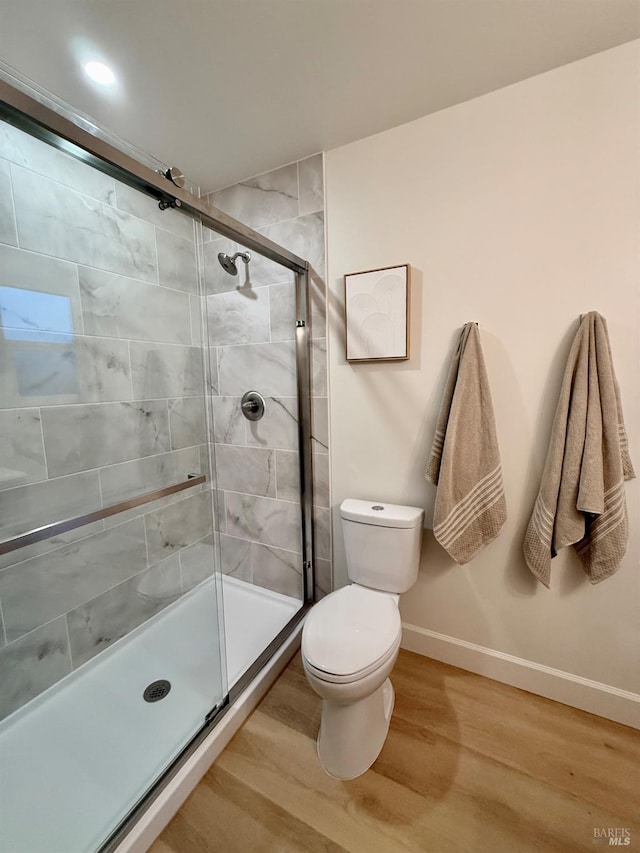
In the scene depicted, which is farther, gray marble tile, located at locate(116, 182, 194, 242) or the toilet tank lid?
the toilet tank lid

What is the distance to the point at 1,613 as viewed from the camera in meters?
1.25

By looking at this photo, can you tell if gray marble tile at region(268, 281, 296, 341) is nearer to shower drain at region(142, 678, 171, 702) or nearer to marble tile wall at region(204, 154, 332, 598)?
marble tile wall at region(204, 154, 332, 598)

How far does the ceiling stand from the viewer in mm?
993

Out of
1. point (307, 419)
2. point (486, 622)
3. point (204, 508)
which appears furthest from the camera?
point (204, 508)

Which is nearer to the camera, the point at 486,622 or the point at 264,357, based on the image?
the point at 486,622

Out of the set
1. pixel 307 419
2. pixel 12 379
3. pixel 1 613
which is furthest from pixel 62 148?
pixel 1 613

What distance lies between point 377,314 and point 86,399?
1298 mm

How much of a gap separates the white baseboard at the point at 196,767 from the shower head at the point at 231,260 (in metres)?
1.88

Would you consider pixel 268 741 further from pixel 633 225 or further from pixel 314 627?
pixel 633 225

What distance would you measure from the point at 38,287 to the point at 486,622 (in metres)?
2.25

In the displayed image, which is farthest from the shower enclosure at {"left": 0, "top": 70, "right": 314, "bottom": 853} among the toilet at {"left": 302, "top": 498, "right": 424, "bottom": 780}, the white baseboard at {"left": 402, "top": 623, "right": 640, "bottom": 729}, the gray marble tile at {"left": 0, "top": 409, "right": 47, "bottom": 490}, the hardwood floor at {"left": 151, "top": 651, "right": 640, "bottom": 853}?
the white baseboard at {"left": 402, "top": 623, "right": 640, "bottom": 729}

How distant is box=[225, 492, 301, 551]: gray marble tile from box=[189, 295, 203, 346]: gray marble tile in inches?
35.2

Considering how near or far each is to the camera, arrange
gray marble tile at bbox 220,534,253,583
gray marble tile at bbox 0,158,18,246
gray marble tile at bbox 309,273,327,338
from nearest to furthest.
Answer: gray marble tile at bbox 0,158,18,246 < gray marble tile at bbox 309,273,327,338 < gray marble tile at bbox 220,534,253,583

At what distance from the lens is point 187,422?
187 centimetres
